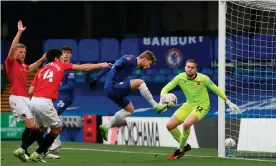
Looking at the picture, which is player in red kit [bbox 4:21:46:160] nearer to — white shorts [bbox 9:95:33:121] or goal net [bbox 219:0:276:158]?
white shorts [bbox 9:95:33:121]

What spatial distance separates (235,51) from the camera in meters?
22.6

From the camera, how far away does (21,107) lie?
15.3 metres

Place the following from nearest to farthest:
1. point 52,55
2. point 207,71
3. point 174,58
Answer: point 52,55
point 207,71
point 174,58

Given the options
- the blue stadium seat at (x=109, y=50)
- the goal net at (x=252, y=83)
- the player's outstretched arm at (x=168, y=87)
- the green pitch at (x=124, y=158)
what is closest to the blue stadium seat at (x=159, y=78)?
the blue stadium seat at (x=109, y=50)

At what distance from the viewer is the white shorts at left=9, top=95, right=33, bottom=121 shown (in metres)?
15.3

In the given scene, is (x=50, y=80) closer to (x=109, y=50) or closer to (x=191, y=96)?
(x=191, y=96)

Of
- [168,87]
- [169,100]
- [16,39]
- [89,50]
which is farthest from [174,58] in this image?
[16,39]

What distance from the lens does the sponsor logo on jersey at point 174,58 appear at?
25641 mm

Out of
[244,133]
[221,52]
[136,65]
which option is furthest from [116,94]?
[244,133]

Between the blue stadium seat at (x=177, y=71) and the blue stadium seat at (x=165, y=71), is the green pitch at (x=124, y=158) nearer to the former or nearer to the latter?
the blue stadium seat at (x=177, y=71)

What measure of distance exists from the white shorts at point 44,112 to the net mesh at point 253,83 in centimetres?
431

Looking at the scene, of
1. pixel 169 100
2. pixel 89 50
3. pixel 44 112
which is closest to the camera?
pixel 44 112

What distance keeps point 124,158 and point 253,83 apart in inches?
269

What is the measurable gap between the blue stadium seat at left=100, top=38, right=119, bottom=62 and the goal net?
449 cm
